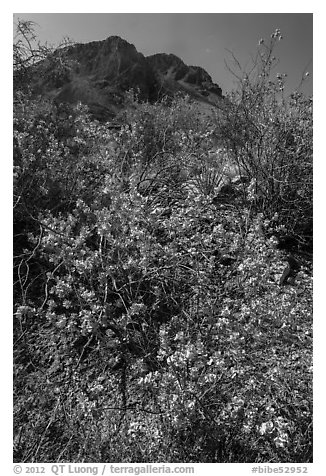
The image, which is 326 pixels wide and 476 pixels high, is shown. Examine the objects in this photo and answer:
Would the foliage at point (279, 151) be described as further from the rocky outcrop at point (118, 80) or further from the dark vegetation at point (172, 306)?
the rocky outcrop at point (118, 80)

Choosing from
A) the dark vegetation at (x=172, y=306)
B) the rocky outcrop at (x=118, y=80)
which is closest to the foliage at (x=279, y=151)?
the dark vegetation at (x=172, y=306)

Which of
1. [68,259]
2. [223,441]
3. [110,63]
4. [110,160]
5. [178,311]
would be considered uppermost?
[110,63]

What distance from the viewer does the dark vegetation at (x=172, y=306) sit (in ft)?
6.20

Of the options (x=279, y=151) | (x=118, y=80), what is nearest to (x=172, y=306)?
(x=279, y=151)

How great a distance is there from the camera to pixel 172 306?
2.49m

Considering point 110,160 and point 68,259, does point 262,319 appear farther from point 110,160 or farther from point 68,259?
point 110,160

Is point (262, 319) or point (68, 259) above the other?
point (68, 259)

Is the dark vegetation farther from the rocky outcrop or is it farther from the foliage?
the rocky outcrop

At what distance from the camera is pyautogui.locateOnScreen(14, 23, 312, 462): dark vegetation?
1.89 meters

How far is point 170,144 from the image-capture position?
180 inches

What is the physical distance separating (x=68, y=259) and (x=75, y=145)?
208cm

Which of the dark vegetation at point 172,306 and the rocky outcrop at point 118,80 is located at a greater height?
the rocky outcrop at point 118,80

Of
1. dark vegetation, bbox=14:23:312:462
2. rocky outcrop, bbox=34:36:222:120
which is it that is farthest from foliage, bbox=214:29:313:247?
rocky outcrop, bbox=34:36:222:120
